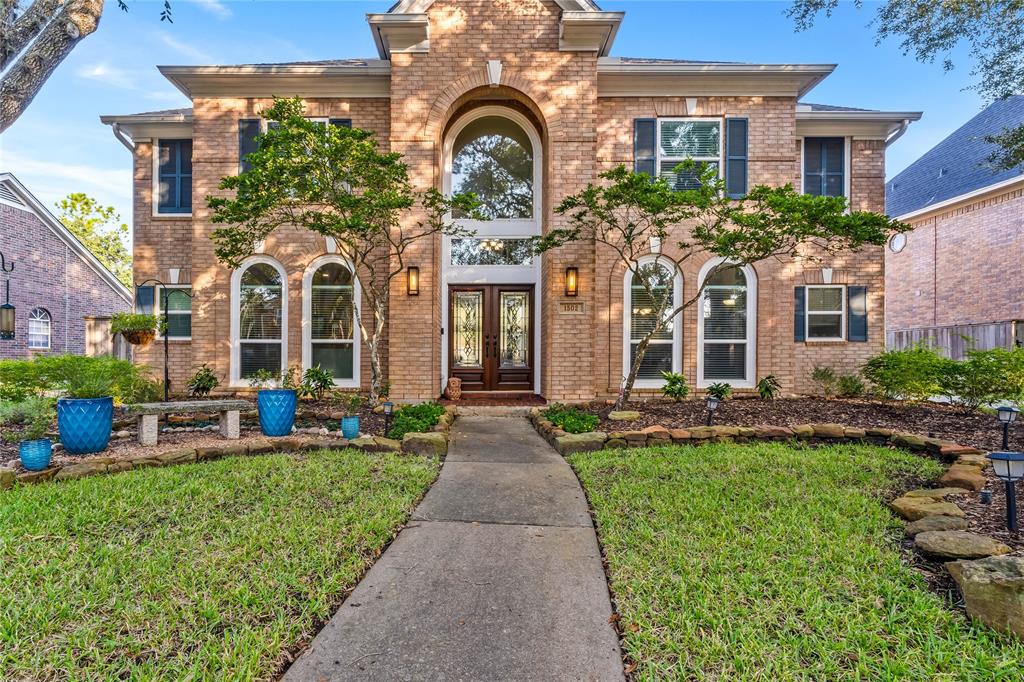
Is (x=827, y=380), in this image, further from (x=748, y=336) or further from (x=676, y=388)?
(x=676, y=388)

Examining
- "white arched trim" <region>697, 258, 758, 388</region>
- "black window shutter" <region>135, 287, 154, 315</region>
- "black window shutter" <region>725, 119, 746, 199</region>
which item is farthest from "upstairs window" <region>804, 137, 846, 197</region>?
"black window shutter" <region>135, 287, 154, 315</region>

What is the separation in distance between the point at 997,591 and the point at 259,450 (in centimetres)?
578

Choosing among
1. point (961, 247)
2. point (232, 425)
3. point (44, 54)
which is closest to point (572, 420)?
point (232, 425)

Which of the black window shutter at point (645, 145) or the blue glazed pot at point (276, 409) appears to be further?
the black window shutter at point (645, 145)

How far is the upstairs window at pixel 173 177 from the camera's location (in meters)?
9.11

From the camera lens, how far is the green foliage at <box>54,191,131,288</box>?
1024 inches

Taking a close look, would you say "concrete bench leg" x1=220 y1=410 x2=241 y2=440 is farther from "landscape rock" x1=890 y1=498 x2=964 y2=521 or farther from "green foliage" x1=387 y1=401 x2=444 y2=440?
"landscape rock" x1=890 y1=498 x2=964 y2=521

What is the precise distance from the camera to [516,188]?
9.04m

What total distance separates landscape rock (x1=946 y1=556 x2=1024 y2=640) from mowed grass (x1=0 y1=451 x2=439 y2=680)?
3112 millimetres

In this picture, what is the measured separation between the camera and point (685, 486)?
3.96 metres

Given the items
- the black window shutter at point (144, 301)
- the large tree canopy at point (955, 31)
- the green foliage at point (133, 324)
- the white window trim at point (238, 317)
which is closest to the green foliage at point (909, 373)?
the large tree canopy at point (955, 31)

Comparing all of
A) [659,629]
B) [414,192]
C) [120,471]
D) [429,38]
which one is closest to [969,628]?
[659,629]

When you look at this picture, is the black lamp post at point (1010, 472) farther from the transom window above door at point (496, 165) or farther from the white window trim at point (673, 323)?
the transom window above door at point (496, 165)

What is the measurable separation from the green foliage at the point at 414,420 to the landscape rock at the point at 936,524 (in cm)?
453
